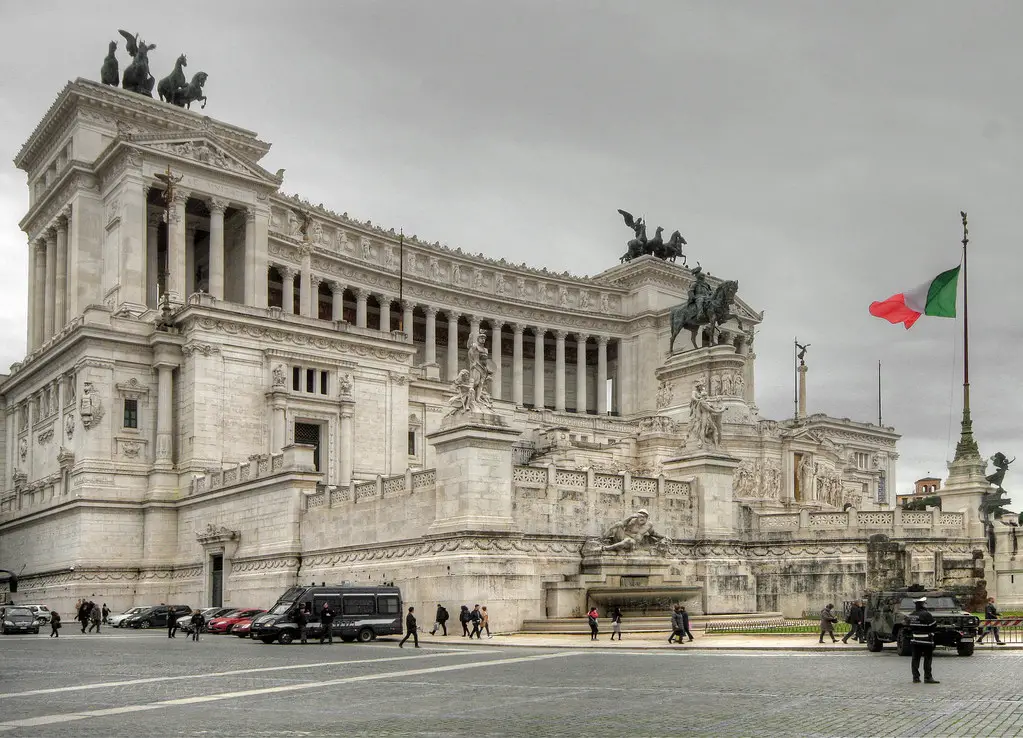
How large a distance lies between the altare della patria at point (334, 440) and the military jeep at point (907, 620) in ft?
38.1

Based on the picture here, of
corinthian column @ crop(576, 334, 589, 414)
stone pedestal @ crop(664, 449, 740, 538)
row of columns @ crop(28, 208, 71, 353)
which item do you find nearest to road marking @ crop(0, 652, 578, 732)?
stone pedestal @ crop(664, 449, 740, 538)

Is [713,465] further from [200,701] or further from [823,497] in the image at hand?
[200,701]

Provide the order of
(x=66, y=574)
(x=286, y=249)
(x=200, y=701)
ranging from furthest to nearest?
(x=286, y=249) < (x=66, y=574) < (x=200, y=701)

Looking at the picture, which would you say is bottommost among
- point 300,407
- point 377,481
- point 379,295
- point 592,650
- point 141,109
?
point 592,650

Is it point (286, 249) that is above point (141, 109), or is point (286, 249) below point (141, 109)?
below

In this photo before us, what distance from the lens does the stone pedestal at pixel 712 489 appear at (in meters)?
51.7

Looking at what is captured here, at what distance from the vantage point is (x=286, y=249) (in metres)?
92.4

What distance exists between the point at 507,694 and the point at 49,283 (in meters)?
75.2

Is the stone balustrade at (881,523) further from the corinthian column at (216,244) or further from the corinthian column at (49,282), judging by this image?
the corinthian column at (49,282)

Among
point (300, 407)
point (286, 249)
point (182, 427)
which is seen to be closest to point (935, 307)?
point (300, 407)

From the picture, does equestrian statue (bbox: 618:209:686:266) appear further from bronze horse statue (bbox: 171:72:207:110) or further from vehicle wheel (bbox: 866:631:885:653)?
vehicle wheel (bbox: 866:631:885:653)

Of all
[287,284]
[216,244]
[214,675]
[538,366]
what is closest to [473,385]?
[214,675]

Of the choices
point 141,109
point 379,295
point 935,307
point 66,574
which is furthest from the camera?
point 379,295

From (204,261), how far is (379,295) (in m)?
16.8
